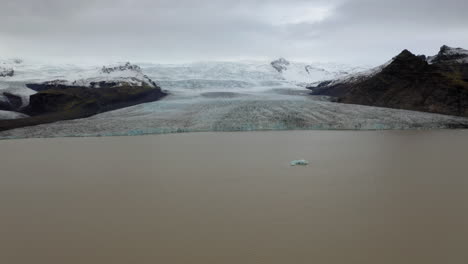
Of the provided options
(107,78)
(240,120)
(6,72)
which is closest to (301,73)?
(107,78)

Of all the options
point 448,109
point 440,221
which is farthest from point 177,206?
point 448,109

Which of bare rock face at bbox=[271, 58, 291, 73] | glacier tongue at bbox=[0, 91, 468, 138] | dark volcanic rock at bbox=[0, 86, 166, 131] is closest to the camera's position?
glacier tongue at bbox=[0, 91, 468, 138]

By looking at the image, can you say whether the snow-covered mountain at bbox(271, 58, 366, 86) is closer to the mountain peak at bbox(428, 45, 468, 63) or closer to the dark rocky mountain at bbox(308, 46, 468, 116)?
the mountain peak at bbox(428, 45, 468, 63)

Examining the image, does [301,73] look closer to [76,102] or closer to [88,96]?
[88,96]

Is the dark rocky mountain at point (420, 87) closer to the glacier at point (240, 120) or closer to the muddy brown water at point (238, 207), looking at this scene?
the glacier at point (240, 120)

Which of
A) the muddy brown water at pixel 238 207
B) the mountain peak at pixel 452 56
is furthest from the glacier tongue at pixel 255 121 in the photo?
the mountain peak at pixel 452 56

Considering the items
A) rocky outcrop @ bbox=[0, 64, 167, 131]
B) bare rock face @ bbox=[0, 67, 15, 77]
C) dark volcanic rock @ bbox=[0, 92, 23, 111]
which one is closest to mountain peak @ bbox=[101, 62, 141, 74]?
rocky outcrop @ bbox=[0, 64, 167, 131]
